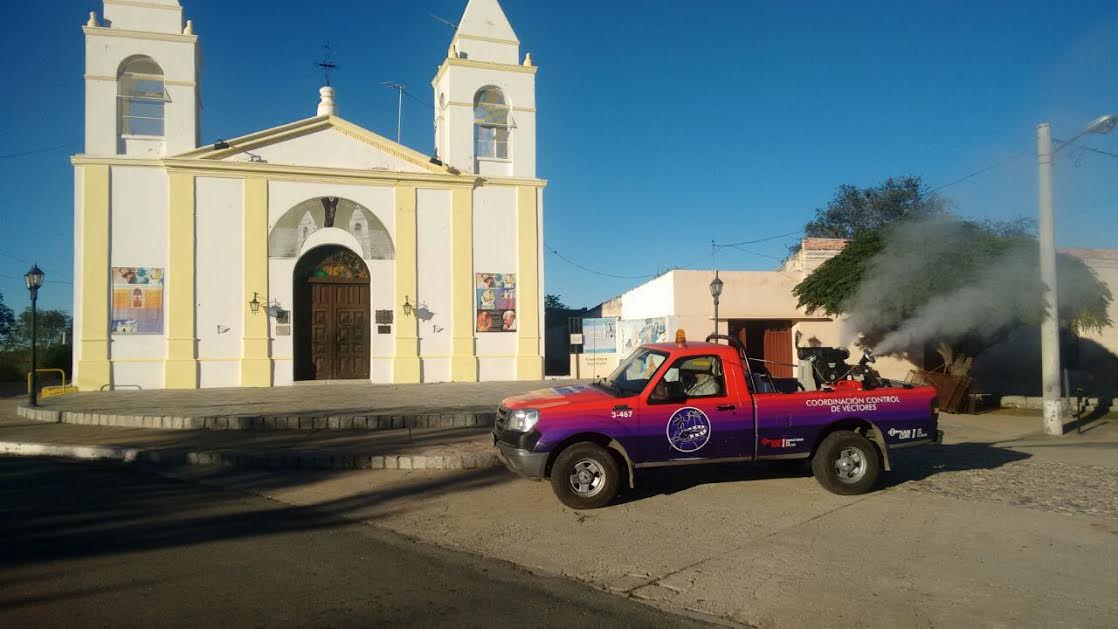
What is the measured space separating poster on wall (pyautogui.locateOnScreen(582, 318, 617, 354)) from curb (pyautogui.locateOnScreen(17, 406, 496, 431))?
11075 millimetres

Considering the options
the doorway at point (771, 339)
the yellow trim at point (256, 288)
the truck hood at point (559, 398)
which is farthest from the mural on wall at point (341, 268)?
the truck hood at point (559, 398)

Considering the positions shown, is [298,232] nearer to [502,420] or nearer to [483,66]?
[483,66]

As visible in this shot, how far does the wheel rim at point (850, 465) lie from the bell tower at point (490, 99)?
1675cm

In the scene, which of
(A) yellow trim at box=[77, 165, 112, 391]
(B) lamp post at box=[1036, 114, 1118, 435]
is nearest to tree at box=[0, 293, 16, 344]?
(A) yellow trim at box=[77, 165, 112, 391]

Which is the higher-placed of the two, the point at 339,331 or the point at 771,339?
the point at 339,331

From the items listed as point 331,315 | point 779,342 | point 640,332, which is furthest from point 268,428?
point 779,342

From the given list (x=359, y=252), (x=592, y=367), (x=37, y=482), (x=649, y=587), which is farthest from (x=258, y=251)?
(x=649, y=587)

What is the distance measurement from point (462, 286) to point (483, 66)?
7.11m

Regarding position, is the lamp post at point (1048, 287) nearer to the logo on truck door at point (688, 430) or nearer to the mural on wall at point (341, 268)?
the logo on truck door at point (688, 430)

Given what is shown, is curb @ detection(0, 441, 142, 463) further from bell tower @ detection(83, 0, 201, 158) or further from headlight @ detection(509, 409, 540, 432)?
bell tower @ detection(83, 0, 201, 158)

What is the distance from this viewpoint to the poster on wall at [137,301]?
64.6ft

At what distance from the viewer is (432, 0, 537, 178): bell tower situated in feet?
74.3

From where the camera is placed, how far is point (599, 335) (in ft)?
80.4

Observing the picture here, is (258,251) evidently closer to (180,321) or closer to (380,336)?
(180,321)
